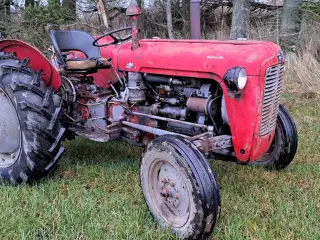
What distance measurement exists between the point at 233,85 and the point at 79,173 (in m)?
1.81

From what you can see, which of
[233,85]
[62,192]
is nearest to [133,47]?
[233,85]

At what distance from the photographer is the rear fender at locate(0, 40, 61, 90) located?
3639mm

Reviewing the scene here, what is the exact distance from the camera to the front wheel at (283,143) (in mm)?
3551

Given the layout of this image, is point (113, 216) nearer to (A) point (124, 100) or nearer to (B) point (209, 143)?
(B) point (209, 143)

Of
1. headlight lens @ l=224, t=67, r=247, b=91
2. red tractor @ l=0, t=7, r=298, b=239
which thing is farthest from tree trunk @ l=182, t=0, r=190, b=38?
headlight lens @ l=224, t=67, r=247, b=91

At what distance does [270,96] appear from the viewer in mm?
2893

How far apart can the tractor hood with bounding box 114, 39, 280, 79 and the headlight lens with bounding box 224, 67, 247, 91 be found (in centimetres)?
9

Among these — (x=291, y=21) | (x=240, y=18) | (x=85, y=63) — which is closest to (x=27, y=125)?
(x=85, y=63)

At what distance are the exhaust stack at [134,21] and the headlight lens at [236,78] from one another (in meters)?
1.01

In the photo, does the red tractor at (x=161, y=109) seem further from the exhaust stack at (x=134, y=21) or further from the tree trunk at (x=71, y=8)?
the tree trunk at (x=71, y=8)

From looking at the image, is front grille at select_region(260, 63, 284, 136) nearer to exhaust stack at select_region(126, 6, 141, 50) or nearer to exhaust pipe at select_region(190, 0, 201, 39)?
exhaust pipe at select_region(190, 0, 201, 39)

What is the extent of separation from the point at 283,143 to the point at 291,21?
5.92 metres

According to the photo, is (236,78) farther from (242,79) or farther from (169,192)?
(169,192)

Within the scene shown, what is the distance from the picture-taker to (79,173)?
3.76 metres
